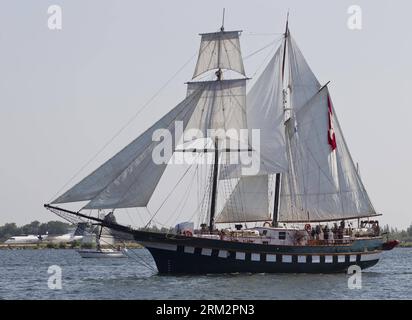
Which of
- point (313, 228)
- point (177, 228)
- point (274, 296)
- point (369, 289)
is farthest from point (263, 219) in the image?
point (274, 296)

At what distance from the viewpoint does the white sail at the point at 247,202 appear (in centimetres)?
6744

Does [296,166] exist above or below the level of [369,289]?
above

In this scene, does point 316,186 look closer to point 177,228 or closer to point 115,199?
point 177,228

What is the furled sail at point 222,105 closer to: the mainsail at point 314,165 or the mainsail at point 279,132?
the mainsail at point 279,132

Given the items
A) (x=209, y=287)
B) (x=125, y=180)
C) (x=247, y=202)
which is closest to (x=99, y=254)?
(x=247, y=202)

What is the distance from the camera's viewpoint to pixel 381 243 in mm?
72188

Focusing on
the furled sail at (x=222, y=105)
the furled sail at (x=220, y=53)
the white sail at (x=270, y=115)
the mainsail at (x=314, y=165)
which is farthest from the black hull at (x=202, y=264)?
the furled sail at (x=220, y=53)

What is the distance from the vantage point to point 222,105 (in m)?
65.7

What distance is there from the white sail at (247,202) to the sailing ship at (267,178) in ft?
0.24

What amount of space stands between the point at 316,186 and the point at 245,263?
8.78 metres

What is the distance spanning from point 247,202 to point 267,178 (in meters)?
2.39

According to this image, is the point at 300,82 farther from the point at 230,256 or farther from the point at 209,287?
the point at 209,287

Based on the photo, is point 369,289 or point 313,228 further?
point 313,228

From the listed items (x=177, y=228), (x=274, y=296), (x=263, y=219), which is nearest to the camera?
(x=274, y=296)
